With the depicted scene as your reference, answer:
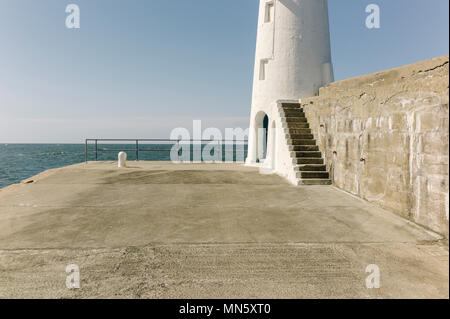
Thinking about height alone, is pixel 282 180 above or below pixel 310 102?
below

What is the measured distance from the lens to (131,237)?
366cm

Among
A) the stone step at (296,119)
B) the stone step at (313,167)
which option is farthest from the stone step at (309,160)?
the stone step at (296,119)

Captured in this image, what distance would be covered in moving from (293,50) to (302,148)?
18.6ft

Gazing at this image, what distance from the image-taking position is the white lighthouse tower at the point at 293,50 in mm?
12031

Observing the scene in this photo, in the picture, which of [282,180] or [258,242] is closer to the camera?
[258,242]

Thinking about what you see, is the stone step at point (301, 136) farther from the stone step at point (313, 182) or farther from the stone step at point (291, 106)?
the stone step at point (313, 182)

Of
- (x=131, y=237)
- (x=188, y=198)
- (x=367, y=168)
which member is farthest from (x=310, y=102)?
(x=131, y=237)

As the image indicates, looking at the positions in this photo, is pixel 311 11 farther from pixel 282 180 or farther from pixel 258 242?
pixel 258 242

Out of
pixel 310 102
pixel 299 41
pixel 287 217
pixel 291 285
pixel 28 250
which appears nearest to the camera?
pixel 291 285

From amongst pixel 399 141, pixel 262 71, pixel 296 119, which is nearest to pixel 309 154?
pixel 296 119

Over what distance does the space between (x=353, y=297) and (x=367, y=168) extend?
3.97 m

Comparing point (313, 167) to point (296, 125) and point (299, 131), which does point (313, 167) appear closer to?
point (299, 131)

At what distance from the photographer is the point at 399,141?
4.70 meters
